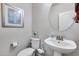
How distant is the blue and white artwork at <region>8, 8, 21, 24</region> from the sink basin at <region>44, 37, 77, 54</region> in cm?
49

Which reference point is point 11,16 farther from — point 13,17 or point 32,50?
point 32,50

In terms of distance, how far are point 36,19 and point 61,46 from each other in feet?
1.69

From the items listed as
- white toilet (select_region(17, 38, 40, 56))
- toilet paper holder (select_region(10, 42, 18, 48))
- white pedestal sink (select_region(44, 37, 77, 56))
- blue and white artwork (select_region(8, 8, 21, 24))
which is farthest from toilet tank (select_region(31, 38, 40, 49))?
blue and white artwork (select_region(8, 8, 21, 24))

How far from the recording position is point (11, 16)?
140 cm

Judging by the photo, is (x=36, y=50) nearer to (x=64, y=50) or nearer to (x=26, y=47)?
(x=26, y=47)

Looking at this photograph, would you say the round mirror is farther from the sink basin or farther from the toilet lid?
the toilet lid

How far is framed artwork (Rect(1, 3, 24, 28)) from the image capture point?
4.44 feet

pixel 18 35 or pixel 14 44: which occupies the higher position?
pixel 18 35

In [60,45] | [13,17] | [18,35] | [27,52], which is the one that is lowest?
[27,52]

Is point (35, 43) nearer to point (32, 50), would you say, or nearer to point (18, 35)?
point (32, 50)

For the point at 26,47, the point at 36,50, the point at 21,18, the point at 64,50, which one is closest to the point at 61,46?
the point at 64,50

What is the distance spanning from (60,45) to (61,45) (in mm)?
14

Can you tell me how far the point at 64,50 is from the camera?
1352 millimetres

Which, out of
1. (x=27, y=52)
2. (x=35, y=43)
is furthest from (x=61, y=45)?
(x=27, y=52)
